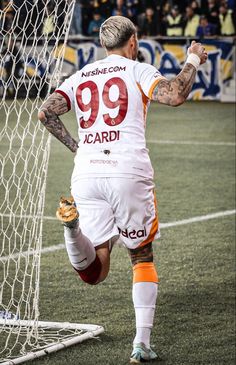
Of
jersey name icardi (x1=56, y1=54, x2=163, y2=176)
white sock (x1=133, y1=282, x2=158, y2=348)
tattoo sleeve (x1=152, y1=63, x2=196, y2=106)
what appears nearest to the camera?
tattoo sleeve (x1=152, y1=63, x2=196, y2=106)

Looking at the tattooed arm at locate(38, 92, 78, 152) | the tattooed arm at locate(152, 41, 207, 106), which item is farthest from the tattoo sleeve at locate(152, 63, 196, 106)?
the tattooed arm at locate(38, 92, 78, 152)

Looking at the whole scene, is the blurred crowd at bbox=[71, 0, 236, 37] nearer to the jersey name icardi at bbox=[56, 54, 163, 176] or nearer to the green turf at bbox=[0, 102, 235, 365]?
the green turf at bbox=[0, 102, 235, 365]

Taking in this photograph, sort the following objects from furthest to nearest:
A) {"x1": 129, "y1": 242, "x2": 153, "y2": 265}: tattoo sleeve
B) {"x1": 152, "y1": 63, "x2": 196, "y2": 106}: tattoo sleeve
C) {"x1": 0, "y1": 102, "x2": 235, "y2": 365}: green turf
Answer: {"x1": 0, "y1": 102, "x2": 235, "y2": 365}: green turf
{"x1": 129, "y1": 242, "x2": 153, "y2": 265}: tattoo sleeve
{"x1": 152, "y1": 63, "x2": 196, "y2": 106}: tattoo sleeve

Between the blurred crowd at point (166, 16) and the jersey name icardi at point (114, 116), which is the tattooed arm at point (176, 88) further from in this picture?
the blurred crowd at point (166, 16)

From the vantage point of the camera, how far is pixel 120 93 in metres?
5.16

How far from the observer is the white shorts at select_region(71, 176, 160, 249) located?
5.18 meters

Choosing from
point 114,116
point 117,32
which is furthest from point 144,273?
point 117,32

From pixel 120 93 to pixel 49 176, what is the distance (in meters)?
7.16

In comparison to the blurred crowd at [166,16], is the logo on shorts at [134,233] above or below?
above

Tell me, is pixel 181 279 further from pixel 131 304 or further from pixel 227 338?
pixel 227 338

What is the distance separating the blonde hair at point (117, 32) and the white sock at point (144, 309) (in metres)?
1.35

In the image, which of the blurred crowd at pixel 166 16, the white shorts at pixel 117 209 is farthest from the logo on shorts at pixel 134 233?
the blurred crowd at pixel 166 16


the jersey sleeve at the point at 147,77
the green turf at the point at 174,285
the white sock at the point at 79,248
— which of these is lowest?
the green turf at the point at 174,285

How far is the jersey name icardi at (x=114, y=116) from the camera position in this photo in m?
5.16
